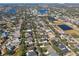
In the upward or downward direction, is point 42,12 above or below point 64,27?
above

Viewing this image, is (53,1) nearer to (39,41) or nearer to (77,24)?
(77,24)

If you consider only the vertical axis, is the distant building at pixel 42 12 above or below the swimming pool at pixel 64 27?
above

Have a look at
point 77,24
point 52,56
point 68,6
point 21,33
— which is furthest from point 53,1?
point 52,56

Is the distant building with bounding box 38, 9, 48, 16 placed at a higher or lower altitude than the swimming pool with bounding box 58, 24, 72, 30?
higher

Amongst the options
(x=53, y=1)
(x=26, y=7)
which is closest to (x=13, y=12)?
(x=26, y=7)

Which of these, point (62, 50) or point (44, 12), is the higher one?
point (44, 12)

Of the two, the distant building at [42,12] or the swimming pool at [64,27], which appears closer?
the swimming pool at [64,27]

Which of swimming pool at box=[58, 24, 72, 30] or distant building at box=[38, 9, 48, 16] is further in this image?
distant building at box=[38, 9, 48, 16]

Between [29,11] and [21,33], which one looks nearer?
[21,33]

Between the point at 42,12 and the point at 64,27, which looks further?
the point at 42,12

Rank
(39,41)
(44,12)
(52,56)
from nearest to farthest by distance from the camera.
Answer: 1. (52,56)
2. (39,41)
3. (44,12)

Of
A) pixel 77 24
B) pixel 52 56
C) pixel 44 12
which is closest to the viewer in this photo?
pixel 52 56
